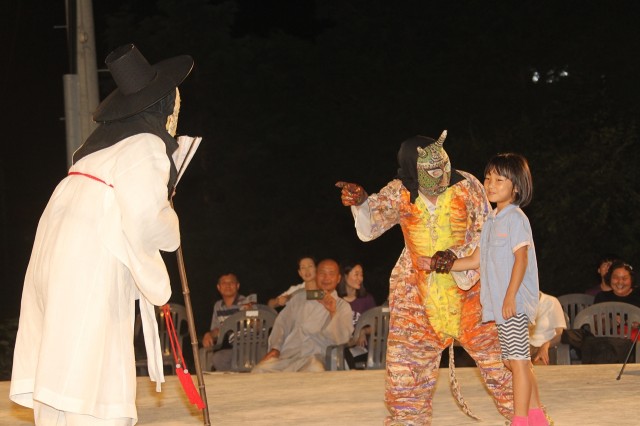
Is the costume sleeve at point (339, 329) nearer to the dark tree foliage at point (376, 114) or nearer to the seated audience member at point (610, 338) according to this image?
the seated audience member at point (610, 338)

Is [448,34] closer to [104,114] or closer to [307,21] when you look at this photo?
[307,21]

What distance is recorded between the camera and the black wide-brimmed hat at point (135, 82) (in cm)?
420

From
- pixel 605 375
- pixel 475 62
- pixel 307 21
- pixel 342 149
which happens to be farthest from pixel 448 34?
pixel 605 375

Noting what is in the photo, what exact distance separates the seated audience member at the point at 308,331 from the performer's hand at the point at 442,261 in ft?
13.7

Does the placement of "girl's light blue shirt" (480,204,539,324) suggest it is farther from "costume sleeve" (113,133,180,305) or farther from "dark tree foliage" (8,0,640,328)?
"dark tree foliage" (8,0,640,328)

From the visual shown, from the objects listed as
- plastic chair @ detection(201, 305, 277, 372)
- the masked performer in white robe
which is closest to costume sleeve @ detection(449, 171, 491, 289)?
the masked performer in white robe

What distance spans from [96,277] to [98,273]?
0.6 inches

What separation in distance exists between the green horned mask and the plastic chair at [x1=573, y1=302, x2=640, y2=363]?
4136 mm

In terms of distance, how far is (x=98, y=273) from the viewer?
158 inches

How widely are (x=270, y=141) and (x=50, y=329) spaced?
22.0m

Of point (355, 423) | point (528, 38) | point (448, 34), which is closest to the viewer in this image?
point (355, 423)

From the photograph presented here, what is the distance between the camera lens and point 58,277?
4.00m

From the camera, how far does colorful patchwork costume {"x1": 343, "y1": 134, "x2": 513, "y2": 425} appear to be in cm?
572

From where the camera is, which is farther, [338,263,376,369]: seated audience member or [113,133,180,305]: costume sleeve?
[338,263,376,369]: seated audience member
